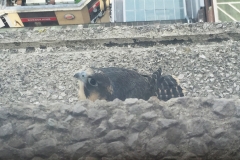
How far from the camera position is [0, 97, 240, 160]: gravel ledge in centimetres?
202

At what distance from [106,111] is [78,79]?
27.3 inches

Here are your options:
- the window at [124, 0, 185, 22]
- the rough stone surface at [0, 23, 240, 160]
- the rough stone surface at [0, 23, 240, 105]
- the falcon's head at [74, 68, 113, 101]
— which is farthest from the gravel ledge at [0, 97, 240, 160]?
the window at [124, 0, 185, 22]

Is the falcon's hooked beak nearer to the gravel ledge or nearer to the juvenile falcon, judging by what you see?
the juvenile falcon

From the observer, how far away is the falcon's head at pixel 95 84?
269 cm

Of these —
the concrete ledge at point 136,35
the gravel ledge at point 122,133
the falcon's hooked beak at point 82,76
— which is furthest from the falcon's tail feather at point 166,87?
the gravel ledge at point 122,133

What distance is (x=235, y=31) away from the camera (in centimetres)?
320

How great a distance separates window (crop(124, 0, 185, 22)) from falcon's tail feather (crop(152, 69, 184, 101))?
5742mm

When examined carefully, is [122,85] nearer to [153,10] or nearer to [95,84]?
[95,84]

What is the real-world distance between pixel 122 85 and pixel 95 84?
0.29 m

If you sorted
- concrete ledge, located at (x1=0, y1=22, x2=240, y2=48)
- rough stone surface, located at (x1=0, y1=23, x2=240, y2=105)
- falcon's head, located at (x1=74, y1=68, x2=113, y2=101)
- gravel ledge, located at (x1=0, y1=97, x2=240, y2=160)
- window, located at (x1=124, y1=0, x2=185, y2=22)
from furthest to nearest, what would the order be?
window, located at (x1=124, y1=0, x2=185, y2=22) < concrete ledge, located at (x1=0, y1=22, x2=240, y2=48) < rough stone surface, located at (x1=0, y1=23, x2=240, y2=105) < falcon's head, located at (x1=74, y1=68, x2=113, y2=101) < gravel ledge, located at (x1=0, y1=97, x2=240, y2=160)

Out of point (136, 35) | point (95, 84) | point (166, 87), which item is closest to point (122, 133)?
A: point (95, 84)

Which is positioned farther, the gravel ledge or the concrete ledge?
the concrete ledge

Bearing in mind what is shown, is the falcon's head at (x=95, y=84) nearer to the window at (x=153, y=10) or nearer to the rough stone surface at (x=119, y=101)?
the rough stone surface at (x=119, y=101)

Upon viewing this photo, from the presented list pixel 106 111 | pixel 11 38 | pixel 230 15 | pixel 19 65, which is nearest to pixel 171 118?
pixel 106 111
